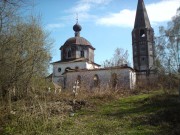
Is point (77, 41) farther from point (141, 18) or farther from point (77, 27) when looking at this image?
point (141, 18)

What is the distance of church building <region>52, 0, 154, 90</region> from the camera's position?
38.9 metres

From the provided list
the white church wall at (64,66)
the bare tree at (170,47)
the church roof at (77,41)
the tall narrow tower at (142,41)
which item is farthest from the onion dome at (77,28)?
the bare tree at (170,47)

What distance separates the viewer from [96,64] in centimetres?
5053

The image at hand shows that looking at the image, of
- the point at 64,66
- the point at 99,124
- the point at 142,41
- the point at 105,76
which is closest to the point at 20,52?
the point at 99,124

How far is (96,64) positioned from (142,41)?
11.4 metres

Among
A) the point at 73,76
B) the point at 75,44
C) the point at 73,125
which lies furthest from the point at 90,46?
the point at 73,125

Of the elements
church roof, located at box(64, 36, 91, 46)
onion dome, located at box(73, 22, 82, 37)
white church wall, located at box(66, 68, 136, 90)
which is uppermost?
onion dome, located at box(73, 22, 82, 37)

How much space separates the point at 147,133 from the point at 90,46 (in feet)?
132

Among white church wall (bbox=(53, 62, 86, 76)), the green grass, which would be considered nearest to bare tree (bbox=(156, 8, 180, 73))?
the green grass

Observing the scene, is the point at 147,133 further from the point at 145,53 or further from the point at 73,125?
the point at 145,53

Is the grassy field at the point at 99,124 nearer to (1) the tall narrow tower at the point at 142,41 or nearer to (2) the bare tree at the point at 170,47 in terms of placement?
(2) the bare tree at the point at 170,47

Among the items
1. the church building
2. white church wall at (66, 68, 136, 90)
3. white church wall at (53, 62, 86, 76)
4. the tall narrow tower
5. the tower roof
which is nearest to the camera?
white church wall at (66, 68, 136, 90)

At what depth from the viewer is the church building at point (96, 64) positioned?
38.9 meters

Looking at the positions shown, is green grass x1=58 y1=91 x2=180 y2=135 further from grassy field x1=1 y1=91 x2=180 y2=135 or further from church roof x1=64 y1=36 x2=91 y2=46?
church roof x1=64 y1=36 x2=91 y2=46
